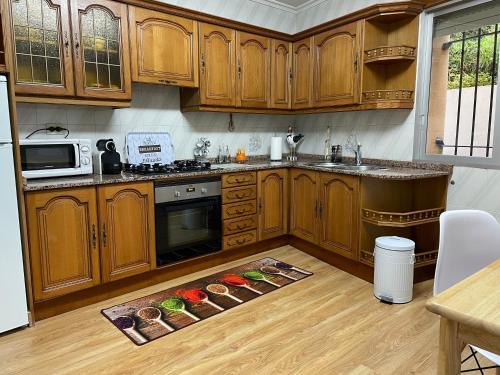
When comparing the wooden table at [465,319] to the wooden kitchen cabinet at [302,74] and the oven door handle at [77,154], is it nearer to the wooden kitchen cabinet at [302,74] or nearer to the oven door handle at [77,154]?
the oven door handle at [77,154]

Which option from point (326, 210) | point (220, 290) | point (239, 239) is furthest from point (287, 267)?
point (220, 290)

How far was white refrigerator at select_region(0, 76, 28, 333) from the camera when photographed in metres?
1.93

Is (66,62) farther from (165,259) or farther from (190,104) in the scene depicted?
(165,259)

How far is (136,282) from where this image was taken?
2.65m

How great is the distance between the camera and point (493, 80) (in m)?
2.55

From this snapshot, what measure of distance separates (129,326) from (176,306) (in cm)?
34

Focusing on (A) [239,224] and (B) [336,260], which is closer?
(B) [336,260]

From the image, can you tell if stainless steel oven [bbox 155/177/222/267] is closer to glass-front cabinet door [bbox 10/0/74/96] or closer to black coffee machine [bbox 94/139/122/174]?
black coffee machine [bbox 94/139/122/174]

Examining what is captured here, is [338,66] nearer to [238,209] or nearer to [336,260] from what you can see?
[238,209]

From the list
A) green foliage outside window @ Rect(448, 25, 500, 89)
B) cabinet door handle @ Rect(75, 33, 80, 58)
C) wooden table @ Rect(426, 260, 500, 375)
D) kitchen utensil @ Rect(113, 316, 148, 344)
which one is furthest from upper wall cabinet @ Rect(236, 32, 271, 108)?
wooden table @ Rect(426, 260, 500, 375)

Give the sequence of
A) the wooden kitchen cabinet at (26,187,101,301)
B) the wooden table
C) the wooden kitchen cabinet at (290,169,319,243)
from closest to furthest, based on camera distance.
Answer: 1. the wooden table
2. the wooden kitchen cabinet at (26,187,101,301)
3. the wooden kitchen cabinet at (290,169,319,243)

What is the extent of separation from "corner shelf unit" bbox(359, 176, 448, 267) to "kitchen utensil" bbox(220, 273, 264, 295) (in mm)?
918

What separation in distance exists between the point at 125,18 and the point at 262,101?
147cm

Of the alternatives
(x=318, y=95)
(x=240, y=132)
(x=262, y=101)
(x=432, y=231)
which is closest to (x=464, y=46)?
(x=318, y=95)
